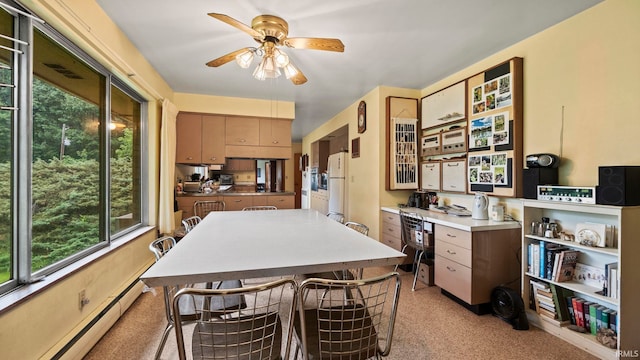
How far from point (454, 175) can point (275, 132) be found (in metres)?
2.84

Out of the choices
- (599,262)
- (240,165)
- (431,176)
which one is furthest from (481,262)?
(240,165)

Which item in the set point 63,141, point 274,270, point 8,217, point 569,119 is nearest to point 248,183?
point 63,141

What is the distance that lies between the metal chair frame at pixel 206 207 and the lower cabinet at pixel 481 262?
3.16 metres

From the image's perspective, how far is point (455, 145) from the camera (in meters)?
3.12

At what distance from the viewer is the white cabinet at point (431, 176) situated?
135 inches

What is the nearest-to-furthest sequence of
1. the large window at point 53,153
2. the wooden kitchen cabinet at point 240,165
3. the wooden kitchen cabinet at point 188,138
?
the large window at point 53,153
the wooden kitchen cabinet at point 188,138
the wooden kitchen cabinet at point 240,165

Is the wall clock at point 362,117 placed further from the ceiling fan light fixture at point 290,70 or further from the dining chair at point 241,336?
the dining chair at point 241,336

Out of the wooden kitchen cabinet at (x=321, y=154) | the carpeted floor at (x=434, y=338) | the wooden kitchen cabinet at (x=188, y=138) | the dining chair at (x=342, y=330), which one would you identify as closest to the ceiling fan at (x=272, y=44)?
the dining chair at (x=342, y=330)

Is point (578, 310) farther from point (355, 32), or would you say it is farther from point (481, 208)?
point (355, 32)

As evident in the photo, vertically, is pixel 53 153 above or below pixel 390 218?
above

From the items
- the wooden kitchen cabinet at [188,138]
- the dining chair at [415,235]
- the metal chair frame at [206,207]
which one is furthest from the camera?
the wooden kitchen cabinet at [188,138]

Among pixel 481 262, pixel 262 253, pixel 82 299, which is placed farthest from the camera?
pixel 481 262

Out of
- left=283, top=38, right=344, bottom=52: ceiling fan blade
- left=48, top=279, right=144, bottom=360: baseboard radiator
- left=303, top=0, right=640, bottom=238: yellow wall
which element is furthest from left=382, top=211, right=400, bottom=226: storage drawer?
left=48, top=279, right=144, bottom=360: baseboard radiator

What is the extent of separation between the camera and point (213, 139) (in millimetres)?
4281
